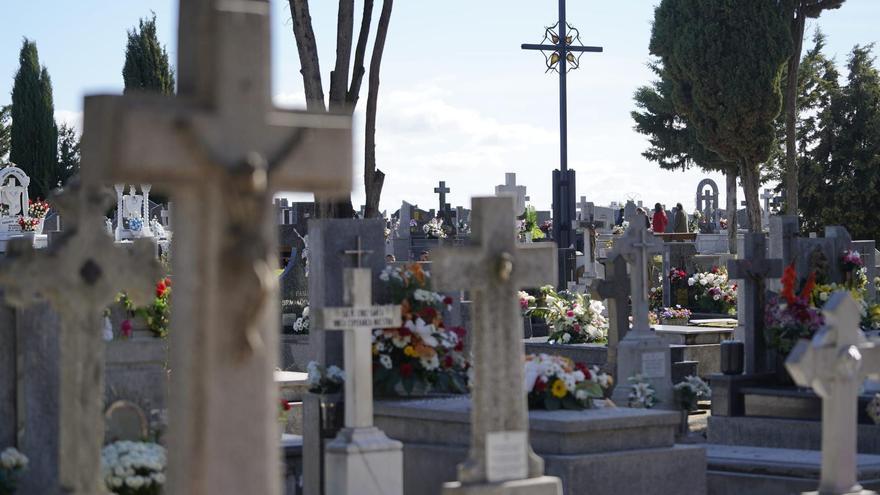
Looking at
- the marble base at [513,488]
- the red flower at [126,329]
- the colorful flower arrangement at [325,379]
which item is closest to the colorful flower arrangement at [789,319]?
the colorful flower arrangement at [325,379]

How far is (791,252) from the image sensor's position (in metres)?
12.6

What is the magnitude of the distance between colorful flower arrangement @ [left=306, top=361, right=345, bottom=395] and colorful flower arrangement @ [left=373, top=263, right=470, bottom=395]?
0.23m

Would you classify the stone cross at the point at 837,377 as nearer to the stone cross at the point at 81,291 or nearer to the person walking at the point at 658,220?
the stone cross at the point at 81,291

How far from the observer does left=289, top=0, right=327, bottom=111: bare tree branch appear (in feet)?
48.2

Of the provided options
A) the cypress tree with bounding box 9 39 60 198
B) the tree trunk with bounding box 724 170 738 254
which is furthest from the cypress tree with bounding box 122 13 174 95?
the tree trunk with bounding box 724 170 738 254

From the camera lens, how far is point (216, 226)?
3756mm

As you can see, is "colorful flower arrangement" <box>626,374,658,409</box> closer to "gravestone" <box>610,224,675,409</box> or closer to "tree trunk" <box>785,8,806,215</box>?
"gravestone" <box>610,224,675,409</box>

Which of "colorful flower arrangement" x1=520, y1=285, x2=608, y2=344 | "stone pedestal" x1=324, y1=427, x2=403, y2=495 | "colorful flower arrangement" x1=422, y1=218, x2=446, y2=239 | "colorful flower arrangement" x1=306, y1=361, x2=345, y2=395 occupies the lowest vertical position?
"stone pedestal" x1=324, y1=427, x2=403, y2=495

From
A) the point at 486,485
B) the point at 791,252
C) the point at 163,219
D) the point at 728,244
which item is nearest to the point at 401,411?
the point at 486,485

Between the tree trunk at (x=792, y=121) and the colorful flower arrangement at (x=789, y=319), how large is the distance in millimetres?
16267

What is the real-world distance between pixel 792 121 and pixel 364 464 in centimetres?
Answer: 2192

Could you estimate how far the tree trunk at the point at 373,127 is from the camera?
1512cm

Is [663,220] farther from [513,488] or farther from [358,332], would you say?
[513,488]

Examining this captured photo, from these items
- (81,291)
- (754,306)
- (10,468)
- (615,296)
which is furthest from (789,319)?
(81,291)
